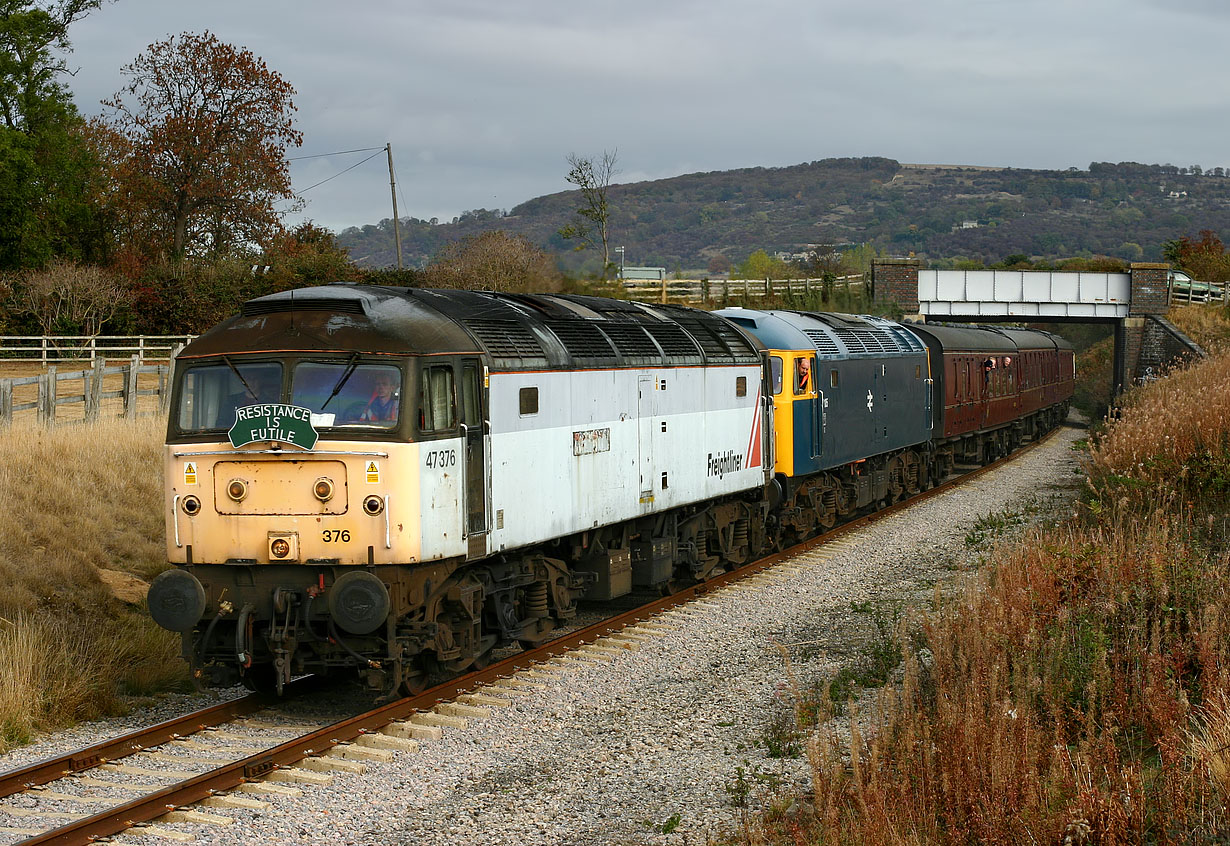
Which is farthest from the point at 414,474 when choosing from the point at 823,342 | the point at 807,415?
the point at 823,342

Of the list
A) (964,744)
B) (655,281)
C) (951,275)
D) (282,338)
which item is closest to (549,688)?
(282,338)

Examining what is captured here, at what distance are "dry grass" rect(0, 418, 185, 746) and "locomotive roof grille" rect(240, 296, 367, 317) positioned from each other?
3318 millimetres

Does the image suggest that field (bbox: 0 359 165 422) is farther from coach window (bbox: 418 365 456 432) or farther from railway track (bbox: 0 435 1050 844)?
coach window (bbox: 418 365 456 432)

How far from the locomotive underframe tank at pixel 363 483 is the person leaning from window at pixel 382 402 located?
0.01 metres

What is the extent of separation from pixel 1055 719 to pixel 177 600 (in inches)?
255

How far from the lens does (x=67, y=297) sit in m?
40.5

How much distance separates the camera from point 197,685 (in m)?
9.31

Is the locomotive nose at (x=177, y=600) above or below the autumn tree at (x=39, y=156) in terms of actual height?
below

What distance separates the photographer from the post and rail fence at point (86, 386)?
62.1ft

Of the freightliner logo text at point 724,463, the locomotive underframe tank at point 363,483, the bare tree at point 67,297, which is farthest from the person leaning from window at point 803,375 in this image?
the bare tree at point 67,297

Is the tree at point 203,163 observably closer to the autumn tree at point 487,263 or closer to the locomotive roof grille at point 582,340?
the autumn tree at point 487,263

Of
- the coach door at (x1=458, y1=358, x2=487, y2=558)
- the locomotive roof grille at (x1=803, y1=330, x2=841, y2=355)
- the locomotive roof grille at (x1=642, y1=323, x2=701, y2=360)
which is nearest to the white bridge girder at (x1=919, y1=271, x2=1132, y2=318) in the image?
the locomotive roof grille at (x1=803, y1=330, x2=841, y2=355)

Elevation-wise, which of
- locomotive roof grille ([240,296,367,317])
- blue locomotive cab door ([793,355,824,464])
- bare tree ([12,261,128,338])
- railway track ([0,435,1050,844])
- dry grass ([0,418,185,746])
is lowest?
railway track ([0,435,1050,844])

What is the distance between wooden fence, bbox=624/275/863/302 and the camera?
150 ft
